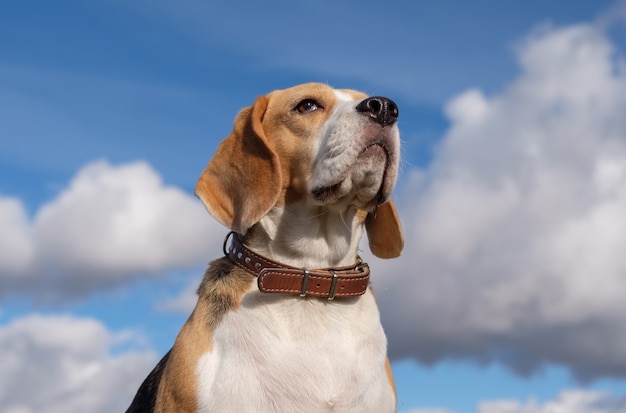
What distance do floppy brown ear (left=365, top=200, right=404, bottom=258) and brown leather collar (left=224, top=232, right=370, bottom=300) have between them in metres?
1.14

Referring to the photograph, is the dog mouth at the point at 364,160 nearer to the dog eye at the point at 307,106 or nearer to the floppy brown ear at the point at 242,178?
the floppy brown ear at the point at 242,178

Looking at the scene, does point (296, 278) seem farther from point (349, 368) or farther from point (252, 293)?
point (349, 368)

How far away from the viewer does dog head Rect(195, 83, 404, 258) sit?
24.0ft

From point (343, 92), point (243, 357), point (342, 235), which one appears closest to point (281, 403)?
point (243, 357)

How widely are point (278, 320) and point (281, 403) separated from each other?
2.39 feet

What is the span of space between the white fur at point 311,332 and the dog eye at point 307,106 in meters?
0.30

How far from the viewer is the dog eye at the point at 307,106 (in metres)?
7.99

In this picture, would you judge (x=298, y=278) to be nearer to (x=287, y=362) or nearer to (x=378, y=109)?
(x=287, y=362)

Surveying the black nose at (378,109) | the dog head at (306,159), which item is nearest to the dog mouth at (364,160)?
the dog head at (306,159)

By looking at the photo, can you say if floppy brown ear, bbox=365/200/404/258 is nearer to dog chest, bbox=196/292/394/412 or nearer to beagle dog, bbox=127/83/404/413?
beagle dog, bbox=127/83/404/413

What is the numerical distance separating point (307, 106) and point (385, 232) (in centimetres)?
168

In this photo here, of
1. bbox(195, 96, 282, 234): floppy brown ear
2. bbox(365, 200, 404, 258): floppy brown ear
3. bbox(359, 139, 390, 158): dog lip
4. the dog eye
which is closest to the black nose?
bbox(359, 139, 390, 158): dog lip

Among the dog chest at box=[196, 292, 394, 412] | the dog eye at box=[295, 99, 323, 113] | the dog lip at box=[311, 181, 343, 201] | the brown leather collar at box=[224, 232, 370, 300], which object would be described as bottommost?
the dog chest at box=[196, 292, 394, 412]

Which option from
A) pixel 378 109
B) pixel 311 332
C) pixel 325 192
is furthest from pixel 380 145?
pixel 311 332
